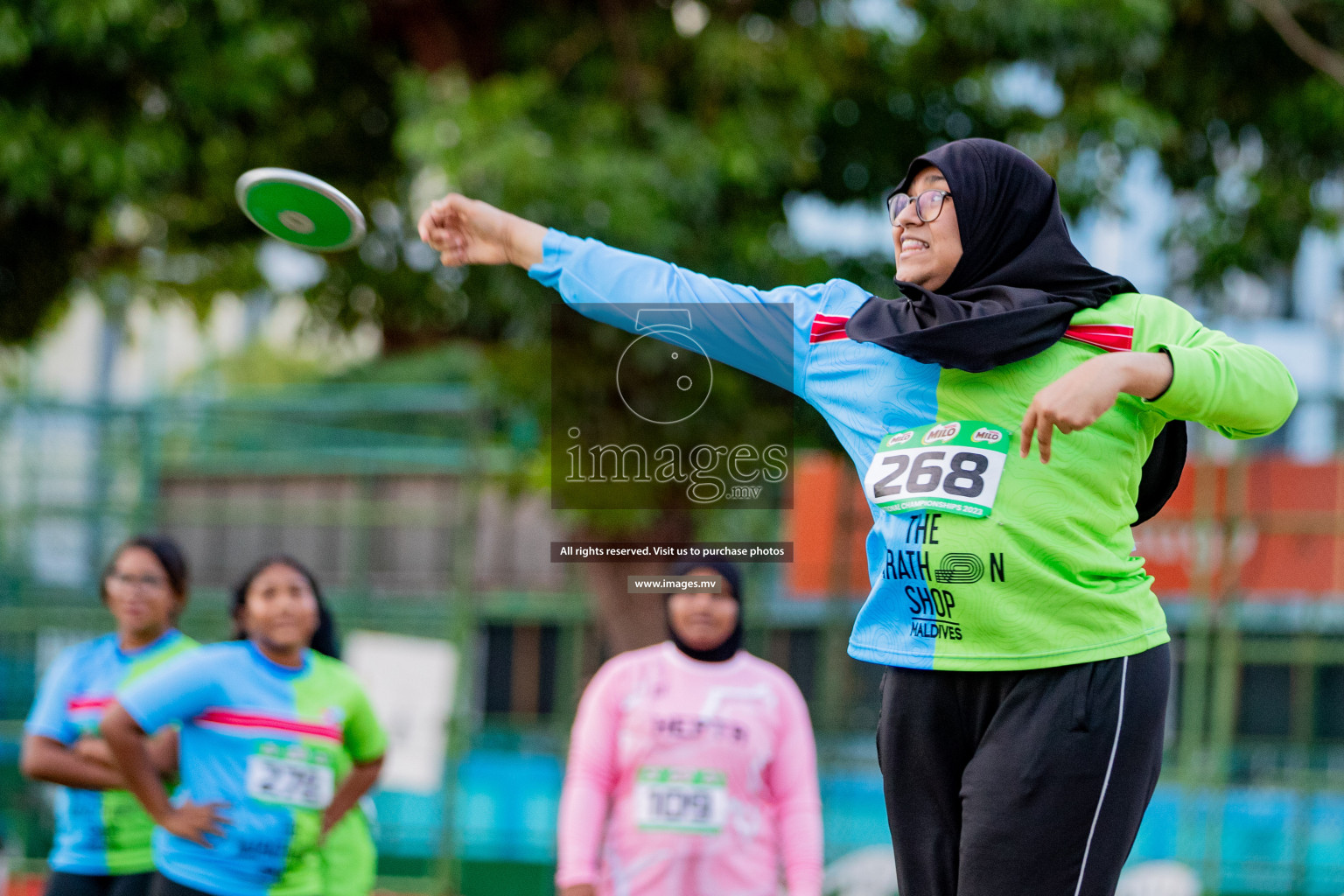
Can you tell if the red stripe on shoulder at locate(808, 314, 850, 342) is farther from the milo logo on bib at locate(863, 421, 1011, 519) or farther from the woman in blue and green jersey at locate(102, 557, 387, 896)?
the woman in blue and green jersey at locate(102, 557, 387, 896)

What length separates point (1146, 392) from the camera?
224 centimetres

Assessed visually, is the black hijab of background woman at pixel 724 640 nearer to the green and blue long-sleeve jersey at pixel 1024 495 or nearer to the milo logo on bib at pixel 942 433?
the green and blue long-sleeve jersey at pixel 1024 495

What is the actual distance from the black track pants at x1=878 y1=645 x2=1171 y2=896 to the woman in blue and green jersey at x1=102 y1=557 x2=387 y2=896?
274 cm

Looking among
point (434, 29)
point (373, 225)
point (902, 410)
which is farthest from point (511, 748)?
point (902, 410)

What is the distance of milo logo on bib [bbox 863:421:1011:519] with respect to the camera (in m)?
2.42

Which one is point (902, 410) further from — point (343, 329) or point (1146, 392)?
point (343, 329)

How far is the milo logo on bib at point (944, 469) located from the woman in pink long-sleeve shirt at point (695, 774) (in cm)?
229

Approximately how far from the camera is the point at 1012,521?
2393 millimetres

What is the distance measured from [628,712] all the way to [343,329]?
14.5ft

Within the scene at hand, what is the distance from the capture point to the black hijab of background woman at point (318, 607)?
4.99 meters

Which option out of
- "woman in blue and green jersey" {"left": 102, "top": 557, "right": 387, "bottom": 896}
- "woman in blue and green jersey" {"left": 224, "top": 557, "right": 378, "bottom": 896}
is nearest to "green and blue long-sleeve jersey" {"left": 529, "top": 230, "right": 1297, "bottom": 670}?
"woman in blue and green jersey" {"left": 102, "top": 557, "right": 387, "bottom": 896}

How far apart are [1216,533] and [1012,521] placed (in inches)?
243

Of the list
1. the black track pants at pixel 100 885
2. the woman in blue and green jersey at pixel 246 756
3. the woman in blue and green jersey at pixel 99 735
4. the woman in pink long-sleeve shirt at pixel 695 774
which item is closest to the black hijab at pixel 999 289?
the woman in pink long-sleeve shirt at pixel 695 774

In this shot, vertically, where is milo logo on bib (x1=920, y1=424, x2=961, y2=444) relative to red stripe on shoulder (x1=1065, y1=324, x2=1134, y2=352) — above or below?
below
